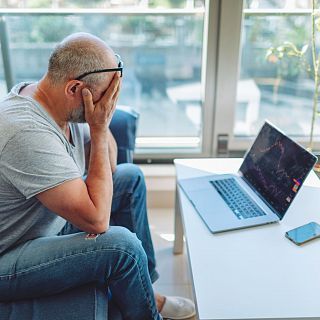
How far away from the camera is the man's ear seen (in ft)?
4.18

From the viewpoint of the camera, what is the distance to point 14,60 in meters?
2.26

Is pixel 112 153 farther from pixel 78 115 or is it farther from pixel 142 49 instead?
pixel 142 49

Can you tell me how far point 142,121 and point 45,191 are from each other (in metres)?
1.35

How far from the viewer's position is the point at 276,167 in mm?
1434

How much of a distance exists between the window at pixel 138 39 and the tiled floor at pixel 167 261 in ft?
1.68

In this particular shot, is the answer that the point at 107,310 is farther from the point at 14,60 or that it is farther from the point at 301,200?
the point at 14,60

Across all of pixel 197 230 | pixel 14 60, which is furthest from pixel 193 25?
pixel 197 230

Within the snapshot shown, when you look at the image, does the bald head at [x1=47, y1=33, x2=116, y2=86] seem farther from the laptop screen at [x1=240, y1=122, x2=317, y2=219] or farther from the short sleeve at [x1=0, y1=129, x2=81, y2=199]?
the laptop screen at [x1=240, y1=122, x2=317, y2=219]

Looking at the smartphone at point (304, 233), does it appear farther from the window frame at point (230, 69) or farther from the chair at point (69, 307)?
the window frame at point (230, 69)

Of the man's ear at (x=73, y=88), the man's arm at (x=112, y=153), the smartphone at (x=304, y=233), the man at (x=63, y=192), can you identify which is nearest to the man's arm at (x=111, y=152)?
the man's arm at (x=112, y=153)

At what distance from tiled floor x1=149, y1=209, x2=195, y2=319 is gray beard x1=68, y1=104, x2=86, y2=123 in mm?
835

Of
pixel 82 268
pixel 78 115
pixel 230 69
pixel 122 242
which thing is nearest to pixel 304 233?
pixel 122 242

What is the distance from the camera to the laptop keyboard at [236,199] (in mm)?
1382

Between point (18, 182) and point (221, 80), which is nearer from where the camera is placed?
point (18, 182)
